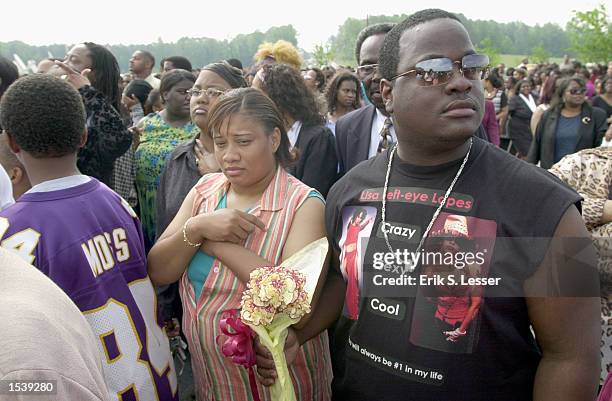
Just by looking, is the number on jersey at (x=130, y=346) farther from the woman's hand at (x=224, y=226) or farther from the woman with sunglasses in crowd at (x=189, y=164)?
the woman with sunglasses in crowd at (x=189, y=164)

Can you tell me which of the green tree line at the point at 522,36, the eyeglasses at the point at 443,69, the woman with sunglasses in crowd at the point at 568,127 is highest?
the eyeglasses at the point at 443,69

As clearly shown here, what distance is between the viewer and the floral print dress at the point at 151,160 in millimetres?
4445

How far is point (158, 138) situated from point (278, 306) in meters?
3.12

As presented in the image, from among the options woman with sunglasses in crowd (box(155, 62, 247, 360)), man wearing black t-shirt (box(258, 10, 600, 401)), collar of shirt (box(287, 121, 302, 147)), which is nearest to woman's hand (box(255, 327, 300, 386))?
man wearing black t-shirt (box(258, 10, 600, 401))

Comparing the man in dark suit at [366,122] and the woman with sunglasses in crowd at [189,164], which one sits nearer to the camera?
the woman with sunglasses in crowd at [189,164]

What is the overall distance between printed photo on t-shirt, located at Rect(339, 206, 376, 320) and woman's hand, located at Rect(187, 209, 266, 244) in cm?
44

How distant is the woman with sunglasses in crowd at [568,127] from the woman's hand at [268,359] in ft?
22.1

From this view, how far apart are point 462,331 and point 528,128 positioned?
417 inches

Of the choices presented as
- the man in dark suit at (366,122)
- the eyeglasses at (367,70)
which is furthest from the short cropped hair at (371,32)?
the eyeglasses at (367,70)

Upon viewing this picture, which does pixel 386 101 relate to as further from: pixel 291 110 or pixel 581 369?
pixel 291 110

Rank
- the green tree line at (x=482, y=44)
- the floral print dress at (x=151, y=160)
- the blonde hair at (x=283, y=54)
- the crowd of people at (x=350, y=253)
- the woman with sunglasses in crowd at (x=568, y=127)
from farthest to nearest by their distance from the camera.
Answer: the green tree line at (x=482, y=44)
the woman with sunglasses in crowd at (x=568, y=127)
the blonde hair at (x=283, y=54)
the floral print dress at (x=151, y=160)
the crowd of people at (x=350, y=253)

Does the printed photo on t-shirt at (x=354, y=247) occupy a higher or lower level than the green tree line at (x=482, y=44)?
higher

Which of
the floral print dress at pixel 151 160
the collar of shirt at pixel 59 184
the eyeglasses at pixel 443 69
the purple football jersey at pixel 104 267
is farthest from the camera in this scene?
the floral print dress at pixel 151 160

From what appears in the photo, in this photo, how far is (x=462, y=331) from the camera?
1.66 metres
